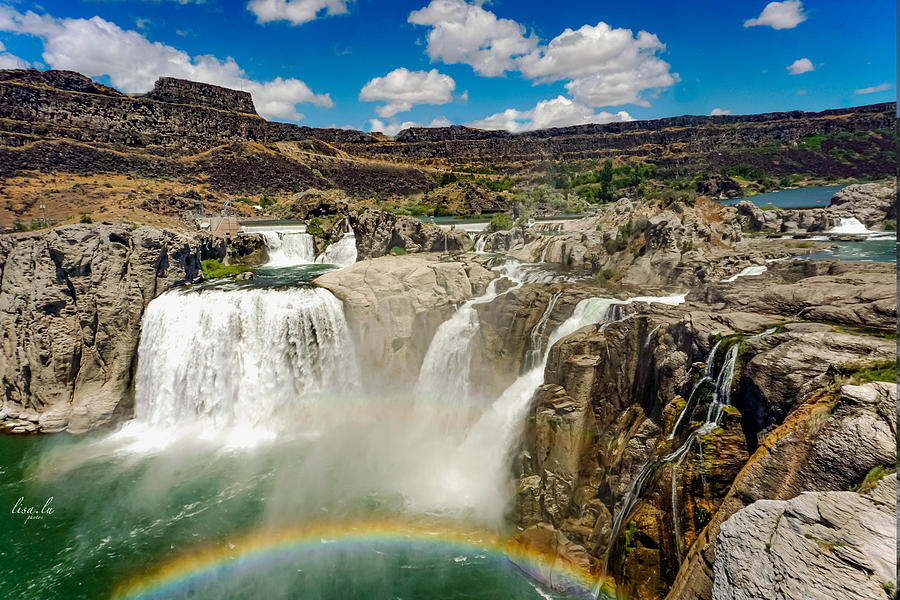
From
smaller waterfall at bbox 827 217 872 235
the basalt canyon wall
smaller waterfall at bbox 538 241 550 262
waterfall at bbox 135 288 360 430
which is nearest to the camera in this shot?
waterfall at bbox 135 288 360 430

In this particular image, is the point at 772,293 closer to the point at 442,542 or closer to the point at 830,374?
the point at 830,374

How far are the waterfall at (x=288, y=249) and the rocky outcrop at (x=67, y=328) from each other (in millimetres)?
15006

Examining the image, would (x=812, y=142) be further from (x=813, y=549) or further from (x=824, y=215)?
(x=813, y=549)

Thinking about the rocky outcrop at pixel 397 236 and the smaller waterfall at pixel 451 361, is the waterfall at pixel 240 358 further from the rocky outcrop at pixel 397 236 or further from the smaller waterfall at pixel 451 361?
the rocky outcrop at pixel 397 236

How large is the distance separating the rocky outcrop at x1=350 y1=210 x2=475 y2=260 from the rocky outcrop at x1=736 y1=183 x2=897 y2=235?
75.2ft

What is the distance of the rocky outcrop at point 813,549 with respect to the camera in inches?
162

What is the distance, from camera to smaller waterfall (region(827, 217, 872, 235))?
33206 millimetres

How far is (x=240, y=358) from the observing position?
17906 millimetres

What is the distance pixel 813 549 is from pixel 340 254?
109 ft

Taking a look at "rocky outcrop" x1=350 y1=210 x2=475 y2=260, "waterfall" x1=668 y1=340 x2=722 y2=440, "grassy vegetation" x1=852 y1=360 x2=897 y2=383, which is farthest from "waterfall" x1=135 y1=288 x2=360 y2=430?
"grassy vegetation" x1=852 y1=360 x2=897 y2=383

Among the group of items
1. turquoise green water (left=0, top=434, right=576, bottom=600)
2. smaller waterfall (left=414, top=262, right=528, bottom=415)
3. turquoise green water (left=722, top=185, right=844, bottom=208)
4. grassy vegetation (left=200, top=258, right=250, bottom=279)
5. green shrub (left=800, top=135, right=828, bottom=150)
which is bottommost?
turquoise green water (left=0, top=434, right=576, bottom=600)

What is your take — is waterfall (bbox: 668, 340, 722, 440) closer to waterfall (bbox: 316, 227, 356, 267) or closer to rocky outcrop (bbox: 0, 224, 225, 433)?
rocky outcrop (bbox: 0, 224, 225, 433)

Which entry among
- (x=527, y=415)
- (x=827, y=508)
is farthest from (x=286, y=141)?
(x=827, y=508)

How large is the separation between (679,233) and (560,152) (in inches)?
5272
